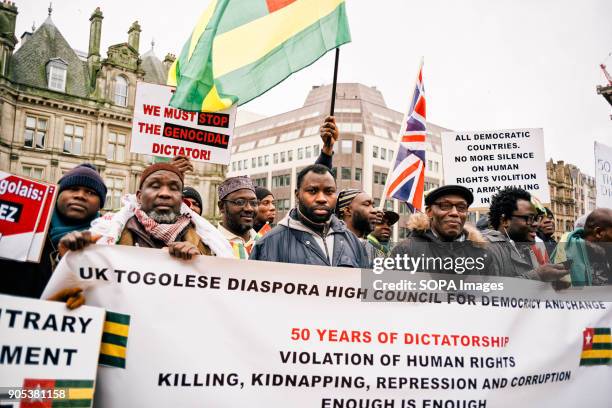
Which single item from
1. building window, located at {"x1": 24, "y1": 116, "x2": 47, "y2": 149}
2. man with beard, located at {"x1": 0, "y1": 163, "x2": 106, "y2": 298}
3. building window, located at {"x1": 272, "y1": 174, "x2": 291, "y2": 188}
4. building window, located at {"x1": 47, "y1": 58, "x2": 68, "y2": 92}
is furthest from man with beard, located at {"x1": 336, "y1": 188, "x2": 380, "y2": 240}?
building window, located at {"x1": 272, "y1": 174, "x2": 291, "y2": 188}

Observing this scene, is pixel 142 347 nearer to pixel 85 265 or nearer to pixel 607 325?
pixel 85 265

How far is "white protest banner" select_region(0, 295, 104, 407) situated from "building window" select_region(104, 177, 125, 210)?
28957 mm

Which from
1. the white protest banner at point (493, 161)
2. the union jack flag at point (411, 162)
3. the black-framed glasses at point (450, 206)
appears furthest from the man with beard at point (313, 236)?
the white protest banner at point (493, 161)

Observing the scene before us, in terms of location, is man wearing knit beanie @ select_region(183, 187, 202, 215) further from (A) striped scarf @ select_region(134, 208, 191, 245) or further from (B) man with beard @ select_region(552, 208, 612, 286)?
(B) man with beard @ select_region(552, 208, 612, 286)

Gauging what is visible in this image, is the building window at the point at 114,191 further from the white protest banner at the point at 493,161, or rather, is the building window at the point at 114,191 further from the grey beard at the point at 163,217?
the grey beard at the point at 163,217

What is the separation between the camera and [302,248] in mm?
3219

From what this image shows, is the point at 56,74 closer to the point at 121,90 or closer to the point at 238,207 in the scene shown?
the point at 121,90

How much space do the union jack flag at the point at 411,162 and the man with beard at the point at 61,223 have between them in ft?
13.2

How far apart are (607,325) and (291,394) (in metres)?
2.28

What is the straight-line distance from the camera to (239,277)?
2590 millimetres

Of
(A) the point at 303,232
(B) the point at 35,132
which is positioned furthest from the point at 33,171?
(A) the point at 303,232

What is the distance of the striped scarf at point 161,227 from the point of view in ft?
9.42

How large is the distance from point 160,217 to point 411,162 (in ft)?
13.8

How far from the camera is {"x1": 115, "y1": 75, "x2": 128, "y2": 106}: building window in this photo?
31125 millimetres
